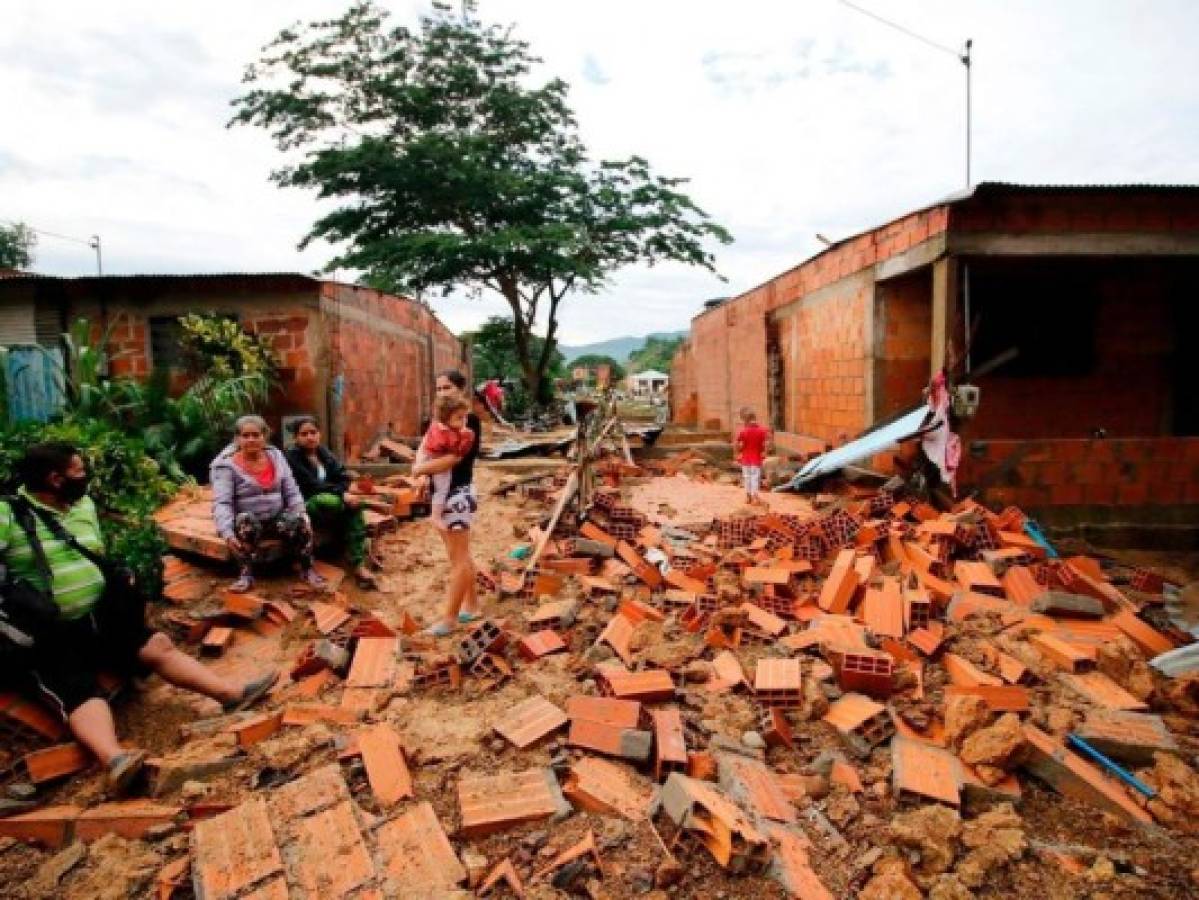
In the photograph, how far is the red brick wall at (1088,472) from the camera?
6531 mm

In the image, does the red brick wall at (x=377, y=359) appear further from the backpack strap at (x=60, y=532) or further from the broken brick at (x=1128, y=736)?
the broken brick at (x=1128, y=736)

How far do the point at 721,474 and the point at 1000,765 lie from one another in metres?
6.88

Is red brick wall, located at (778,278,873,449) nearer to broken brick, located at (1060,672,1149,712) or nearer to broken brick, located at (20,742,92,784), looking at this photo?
broken brick, located at (1060,672,1149,712)

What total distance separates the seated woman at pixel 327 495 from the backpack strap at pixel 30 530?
2.02 m

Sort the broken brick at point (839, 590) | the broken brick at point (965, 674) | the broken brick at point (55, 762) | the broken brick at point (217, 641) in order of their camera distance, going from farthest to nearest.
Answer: the broken brick at point (839, 590) → the broken brick at point (217, 641) → the broken brick at point (965, 674) → the broken brick at point (55, 762)

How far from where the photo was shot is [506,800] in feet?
8.63

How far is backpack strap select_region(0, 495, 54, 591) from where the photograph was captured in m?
3.14

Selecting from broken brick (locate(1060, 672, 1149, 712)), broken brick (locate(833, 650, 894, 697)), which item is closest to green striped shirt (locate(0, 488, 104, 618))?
broken brick (locate(833, 650, 894, 697))

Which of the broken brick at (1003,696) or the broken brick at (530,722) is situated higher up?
the broken brick at (530,722)

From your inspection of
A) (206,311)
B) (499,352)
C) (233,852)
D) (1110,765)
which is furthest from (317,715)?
(499,352)

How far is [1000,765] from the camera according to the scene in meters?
3.15

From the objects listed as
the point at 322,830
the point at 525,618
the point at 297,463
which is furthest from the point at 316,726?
the point at 297,463

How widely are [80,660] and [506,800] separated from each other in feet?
7.46

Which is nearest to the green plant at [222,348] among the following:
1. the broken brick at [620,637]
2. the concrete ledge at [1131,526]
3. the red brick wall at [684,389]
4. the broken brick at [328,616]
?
the broken brick at [328,616]
